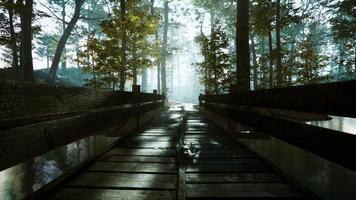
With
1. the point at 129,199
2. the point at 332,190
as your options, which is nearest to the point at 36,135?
the point at 129,199

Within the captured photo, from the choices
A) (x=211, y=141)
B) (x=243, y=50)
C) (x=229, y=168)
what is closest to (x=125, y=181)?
(x=229, y=168)

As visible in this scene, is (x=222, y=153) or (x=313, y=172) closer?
(x=313, y=172)

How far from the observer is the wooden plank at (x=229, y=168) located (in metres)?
3.85

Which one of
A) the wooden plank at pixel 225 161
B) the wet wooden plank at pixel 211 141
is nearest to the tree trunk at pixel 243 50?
the wet wooden plank at pixel 211 141

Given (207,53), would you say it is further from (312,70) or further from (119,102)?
(119,102)

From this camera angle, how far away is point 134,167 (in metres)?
3.97

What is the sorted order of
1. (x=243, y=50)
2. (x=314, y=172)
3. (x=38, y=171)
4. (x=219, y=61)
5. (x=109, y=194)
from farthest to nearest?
1. (x=219, y=61)
2. (x=243, y=50)
3. (x=314, y=172)
4. (x=38, y=171)
5. (x=109, y=194)

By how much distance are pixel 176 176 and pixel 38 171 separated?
1.98 m

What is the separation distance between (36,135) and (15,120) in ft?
0.94

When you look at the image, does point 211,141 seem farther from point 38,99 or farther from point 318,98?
point 38,99

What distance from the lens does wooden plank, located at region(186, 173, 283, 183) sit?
3.38 m

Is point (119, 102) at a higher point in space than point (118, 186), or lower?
higher

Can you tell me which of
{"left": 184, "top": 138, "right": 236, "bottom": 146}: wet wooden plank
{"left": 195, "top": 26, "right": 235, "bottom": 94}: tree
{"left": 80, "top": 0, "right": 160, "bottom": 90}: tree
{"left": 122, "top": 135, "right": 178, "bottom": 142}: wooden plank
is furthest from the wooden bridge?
{"left": 195, "top": 26, "right": 235, "bottom": 94}: tree

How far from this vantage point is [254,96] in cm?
435
